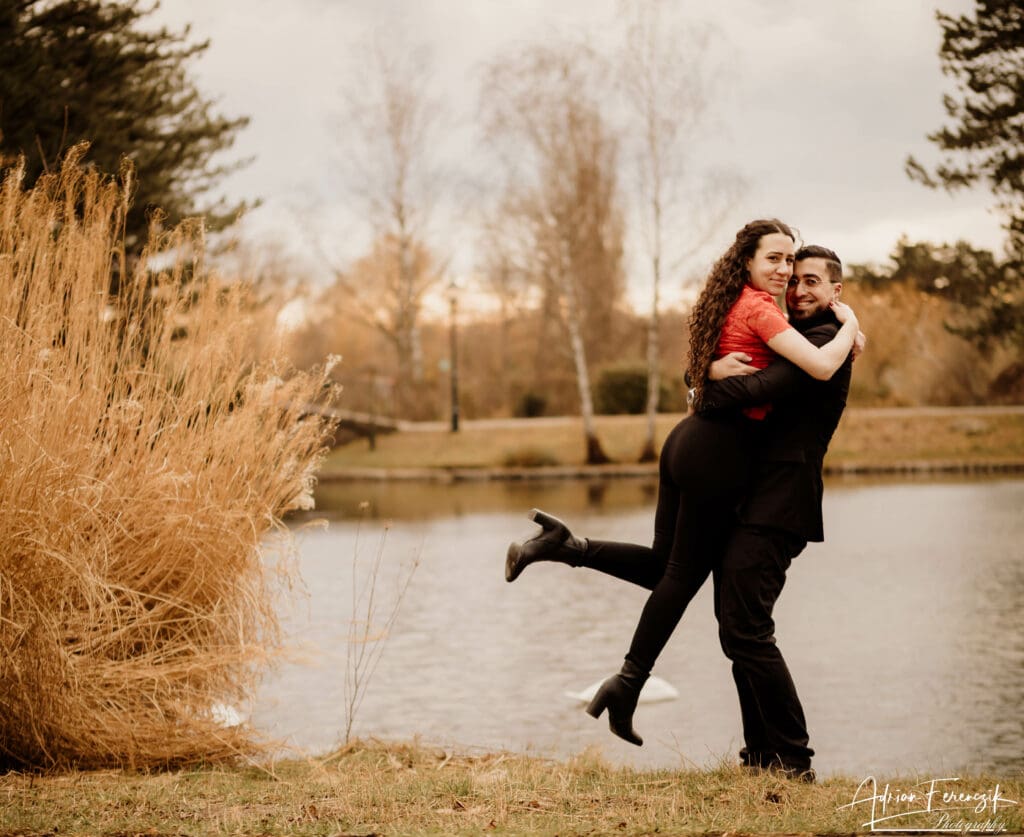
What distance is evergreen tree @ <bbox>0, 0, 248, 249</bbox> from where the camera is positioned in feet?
38.4

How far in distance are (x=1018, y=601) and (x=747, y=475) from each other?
7680mm

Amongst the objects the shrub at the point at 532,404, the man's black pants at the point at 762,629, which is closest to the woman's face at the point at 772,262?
the man's black pants at the point at 762,629

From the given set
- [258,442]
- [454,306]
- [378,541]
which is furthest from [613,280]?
[258,442]

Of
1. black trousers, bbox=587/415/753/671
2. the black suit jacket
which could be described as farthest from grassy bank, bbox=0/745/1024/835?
the black suit jacket

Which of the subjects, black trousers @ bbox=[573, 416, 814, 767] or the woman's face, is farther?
the woman's face

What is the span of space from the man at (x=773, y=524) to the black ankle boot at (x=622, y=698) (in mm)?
337

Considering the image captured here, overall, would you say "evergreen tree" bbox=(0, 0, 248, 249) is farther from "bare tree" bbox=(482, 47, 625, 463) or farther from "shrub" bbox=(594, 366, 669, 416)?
"shrub" bbox=(594, 366, 669, 416)

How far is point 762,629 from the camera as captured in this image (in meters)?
4.55

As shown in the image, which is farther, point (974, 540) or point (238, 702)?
point (974, 540)

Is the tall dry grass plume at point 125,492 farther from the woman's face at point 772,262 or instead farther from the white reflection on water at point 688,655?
the woman's face at point 772,262

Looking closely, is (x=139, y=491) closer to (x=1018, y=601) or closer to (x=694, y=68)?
(x=1018, y=601)

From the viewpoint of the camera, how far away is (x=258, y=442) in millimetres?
5934

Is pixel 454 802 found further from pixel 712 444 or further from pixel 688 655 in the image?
pixel 688 655

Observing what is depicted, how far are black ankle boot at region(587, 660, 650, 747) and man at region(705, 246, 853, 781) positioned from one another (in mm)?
337
